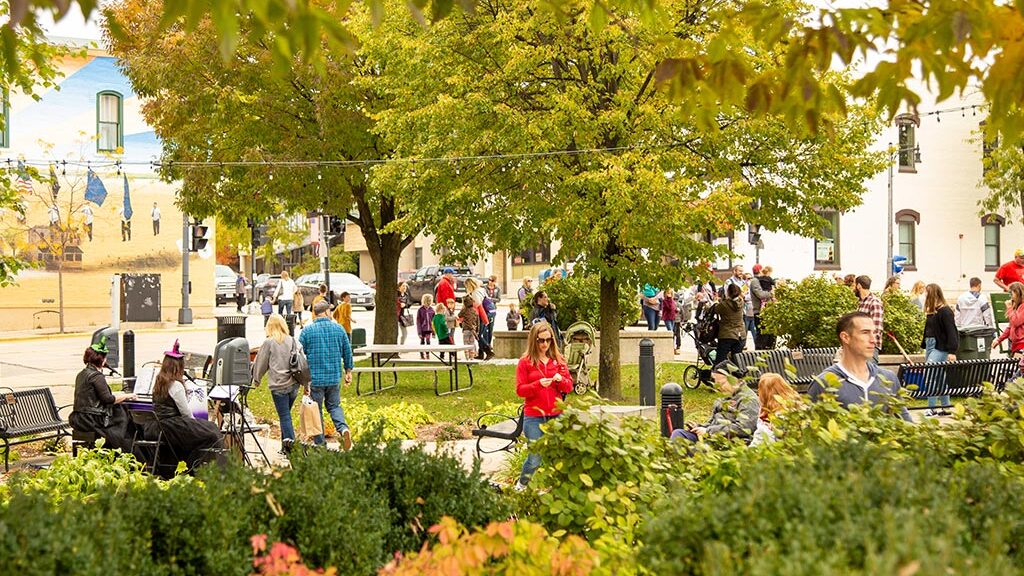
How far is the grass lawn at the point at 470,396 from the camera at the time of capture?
15383mm

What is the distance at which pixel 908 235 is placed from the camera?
142 ft

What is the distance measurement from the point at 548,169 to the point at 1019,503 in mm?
12395

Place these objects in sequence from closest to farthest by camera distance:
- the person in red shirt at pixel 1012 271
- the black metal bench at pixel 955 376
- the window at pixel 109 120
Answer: the black metal bench at pixel 955 376, the person in red shirt at pixel 1012 271, the window at pixel 109 120

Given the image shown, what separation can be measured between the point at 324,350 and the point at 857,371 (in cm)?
669

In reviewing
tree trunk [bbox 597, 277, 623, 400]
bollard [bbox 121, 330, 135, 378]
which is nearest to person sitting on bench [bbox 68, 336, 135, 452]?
tree trunk [bbox 597, 277, 623, 400]

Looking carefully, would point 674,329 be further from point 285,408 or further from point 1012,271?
point 285,408

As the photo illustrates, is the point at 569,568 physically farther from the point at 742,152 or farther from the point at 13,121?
the point at 13,121

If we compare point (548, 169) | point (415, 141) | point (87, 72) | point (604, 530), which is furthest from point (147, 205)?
point (604, 530)

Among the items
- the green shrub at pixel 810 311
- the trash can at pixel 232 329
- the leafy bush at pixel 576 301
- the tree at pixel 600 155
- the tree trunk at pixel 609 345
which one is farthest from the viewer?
the leafy bush at pixel 576 301

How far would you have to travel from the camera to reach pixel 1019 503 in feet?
12.7

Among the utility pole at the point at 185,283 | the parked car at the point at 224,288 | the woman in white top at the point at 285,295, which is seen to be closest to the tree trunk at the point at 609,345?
the woman in white top at the point at 285,295

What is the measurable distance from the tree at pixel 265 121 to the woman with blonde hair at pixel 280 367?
397 inches

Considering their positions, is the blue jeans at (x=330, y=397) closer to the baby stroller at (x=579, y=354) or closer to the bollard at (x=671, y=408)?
the bollard at (x=671, y=408)

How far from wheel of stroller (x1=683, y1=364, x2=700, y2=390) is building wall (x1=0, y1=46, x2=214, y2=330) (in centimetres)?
2396
